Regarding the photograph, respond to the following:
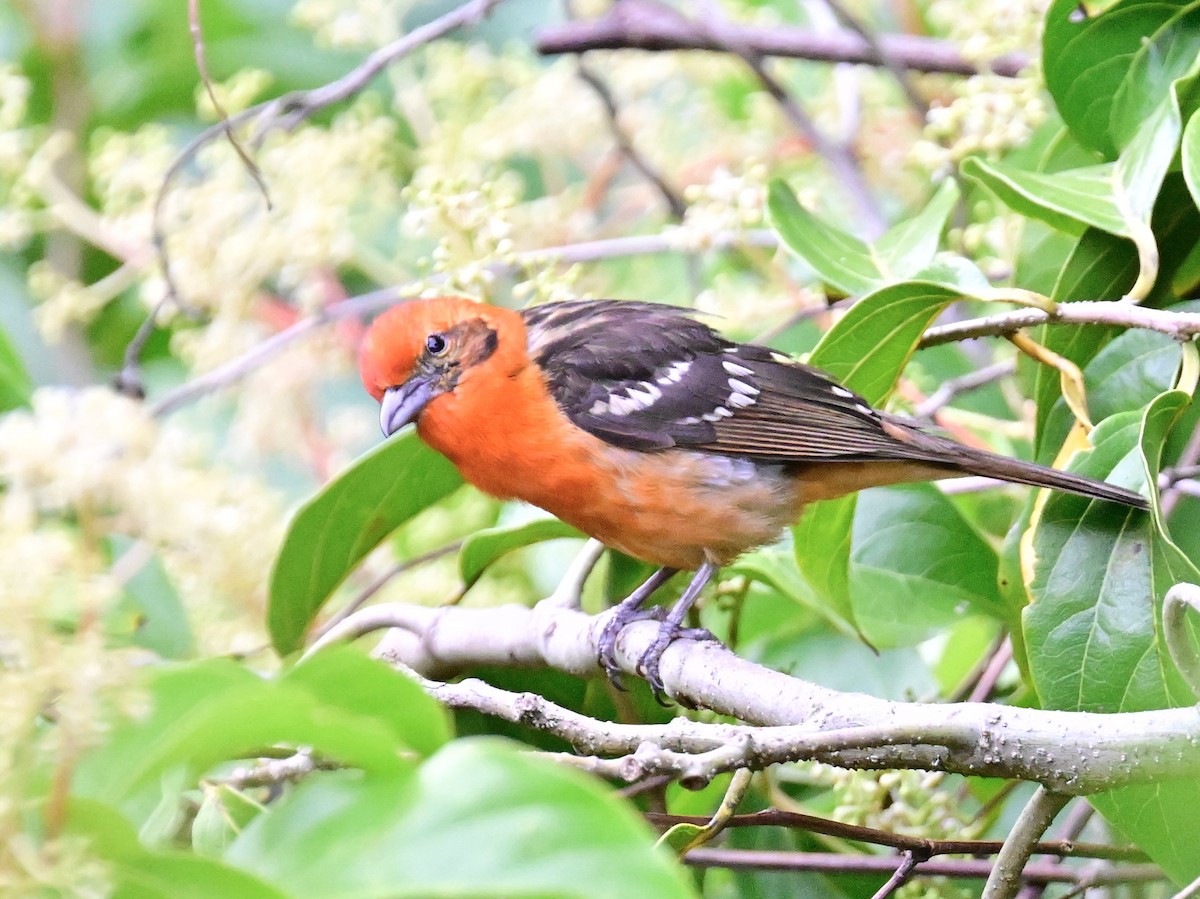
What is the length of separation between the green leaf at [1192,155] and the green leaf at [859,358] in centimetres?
40

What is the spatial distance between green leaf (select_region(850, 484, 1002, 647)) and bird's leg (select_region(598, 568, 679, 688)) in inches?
18.3

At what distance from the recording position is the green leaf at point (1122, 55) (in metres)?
2.71

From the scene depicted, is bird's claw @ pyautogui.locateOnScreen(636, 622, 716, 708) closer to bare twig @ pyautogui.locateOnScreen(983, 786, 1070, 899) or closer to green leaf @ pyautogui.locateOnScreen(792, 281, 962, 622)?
green leaf @ pyautogui.locateOnScreen(792, 281, 962, 622)

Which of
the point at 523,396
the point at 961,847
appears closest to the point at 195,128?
the point at 523,396

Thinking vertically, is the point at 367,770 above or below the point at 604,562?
above

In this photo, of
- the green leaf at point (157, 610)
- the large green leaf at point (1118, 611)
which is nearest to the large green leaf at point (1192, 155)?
the large green leaf at point (1118, 611)

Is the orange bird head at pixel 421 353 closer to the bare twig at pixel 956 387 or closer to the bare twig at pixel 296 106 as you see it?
the bare twig at pixel 296 106

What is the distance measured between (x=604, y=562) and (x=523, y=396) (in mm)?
542

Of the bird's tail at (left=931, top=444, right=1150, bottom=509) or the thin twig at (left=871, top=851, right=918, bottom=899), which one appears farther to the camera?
the bird's tail at (left=931, top=444, right=1150, bottom=509)

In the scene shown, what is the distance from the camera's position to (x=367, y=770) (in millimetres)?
1201

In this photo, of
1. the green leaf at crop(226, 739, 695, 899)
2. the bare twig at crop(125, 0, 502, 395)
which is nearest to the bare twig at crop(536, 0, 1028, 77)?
the bare twig at crop(125, 0, 502, 395)

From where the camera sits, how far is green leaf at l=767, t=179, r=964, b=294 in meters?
2.56

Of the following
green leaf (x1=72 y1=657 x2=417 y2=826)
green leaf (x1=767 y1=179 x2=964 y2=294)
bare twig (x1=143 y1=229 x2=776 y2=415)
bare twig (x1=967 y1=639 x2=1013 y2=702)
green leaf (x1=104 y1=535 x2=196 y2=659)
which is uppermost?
green leaf (x1=72 y1=657 x2=417 y2=826)

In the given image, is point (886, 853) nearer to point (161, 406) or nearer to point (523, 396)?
point (523, 396)
